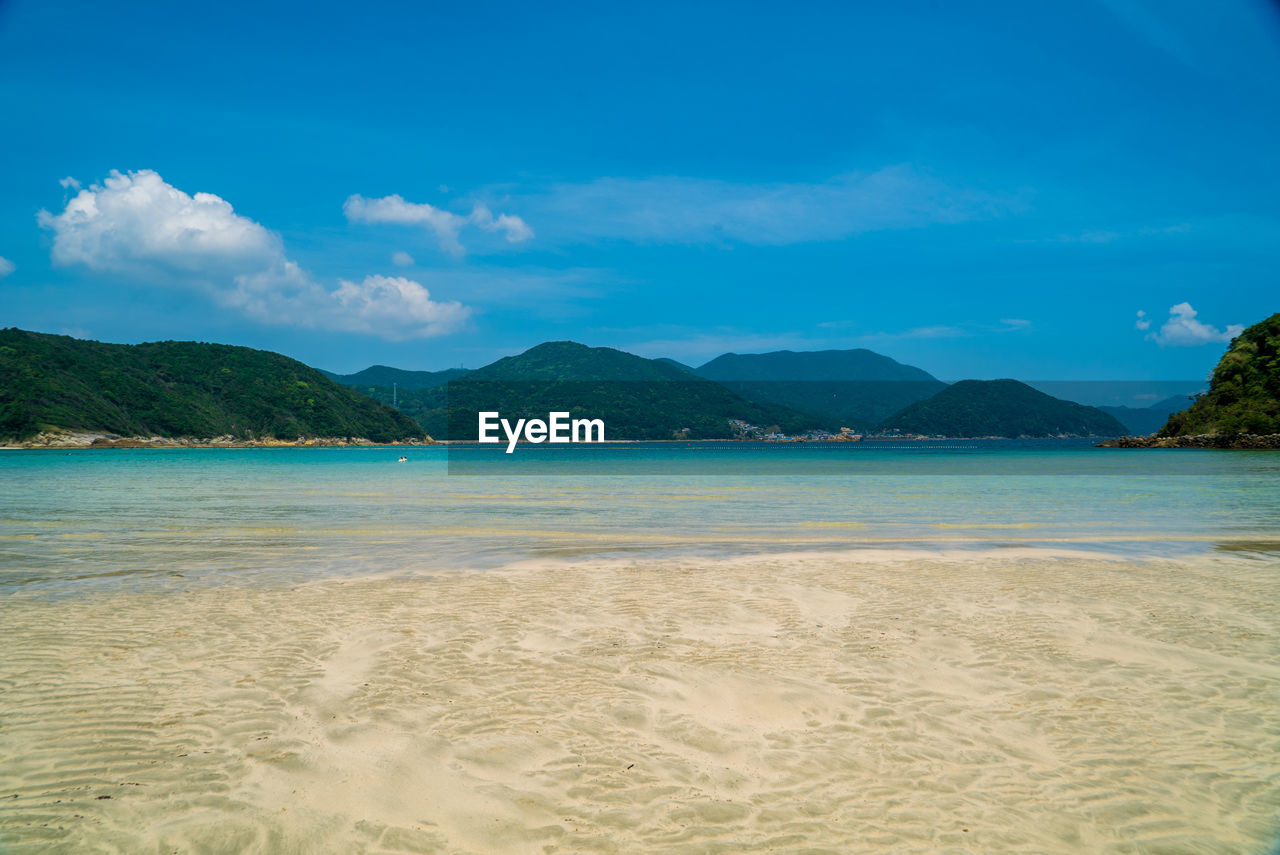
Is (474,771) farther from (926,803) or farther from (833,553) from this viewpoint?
(833,553)

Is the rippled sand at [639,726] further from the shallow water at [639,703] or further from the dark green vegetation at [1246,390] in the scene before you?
the dark green vegetation at [1246,390]

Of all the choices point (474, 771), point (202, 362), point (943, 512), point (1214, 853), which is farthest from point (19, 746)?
point (202, 362)

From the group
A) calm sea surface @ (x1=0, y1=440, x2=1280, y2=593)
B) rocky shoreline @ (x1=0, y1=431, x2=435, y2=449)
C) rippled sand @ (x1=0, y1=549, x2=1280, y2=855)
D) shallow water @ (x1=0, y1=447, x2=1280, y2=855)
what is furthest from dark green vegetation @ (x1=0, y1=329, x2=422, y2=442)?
rippled sand @ (x1=0, y1=549, x2=1280, y2=855)

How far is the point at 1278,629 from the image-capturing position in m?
7.75

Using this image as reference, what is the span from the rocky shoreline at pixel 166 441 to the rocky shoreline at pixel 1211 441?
164262mm

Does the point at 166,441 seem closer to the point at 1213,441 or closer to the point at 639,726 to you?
the point at 639,726

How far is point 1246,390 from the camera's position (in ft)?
308

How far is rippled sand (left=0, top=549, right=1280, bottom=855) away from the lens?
379 centimetres

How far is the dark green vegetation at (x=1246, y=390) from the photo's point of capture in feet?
292

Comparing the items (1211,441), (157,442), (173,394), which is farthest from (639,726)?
(173,394)

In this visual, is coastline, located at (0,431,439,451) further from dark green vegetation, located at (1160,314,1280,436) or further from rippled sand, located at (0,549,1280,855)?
dark green vegetation, located at (1160,314,1280,436)

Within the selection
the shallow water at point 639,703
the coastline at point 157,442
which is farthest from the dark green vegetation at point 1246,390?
the coastline at point 157,442

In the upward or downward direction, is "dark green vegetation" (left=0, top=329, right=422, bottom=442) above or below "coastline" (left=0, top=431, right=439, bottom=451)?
above

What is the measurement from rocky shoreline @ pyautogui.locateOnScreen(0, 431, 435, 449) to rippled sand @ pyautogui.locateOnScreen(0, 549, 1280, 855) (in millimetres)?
136069
